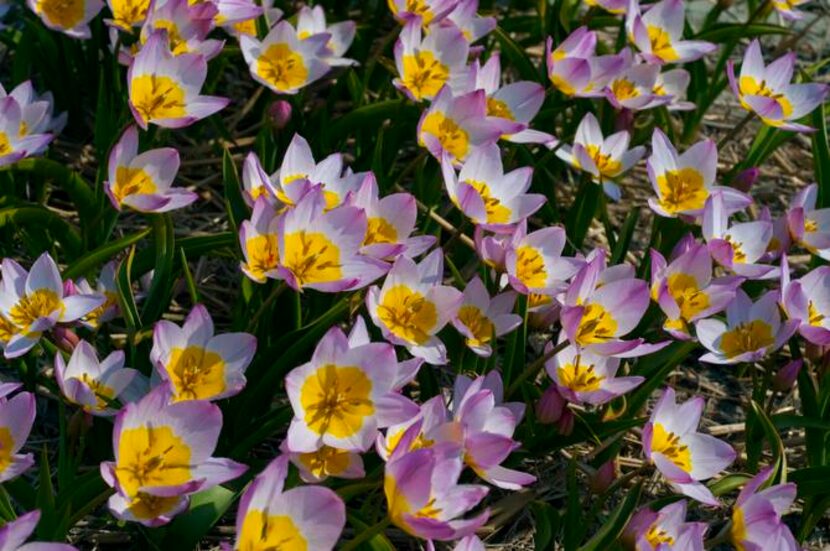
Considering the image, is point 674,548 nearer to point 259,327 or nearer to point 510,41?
point 259,327

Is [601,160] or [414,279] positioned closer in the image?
[414,279]

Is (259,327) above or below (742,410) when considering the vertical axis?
above

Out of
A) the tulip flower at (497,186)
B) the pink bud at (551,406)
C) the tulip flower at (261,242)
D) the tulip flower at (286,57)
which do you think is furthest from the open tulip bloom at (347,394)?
the tulip flower at (286,57)

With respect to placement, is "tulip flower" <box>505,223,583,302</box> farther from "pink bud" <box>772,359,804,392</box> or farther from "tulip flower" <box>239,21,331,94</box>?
"tulip flower" <box>239,21,331,94</box>

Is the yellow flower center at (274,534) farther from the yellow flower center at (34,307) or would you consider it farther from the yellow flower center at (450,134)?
the yellow flower center at (450,134)

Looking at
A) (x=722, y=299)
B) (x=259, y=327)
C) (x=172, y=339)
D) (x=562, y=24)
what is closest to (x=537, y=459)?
(x=722, y=299)

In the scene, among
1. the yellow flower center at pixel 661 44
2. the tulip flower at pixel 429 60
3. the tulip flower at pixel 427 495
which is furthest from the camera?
the yellow flower center at pixel 661 44

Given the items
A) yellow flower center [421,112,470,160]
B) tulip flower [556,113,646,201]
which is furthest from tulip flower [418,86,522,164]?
tulip flower [556,113,646,201]

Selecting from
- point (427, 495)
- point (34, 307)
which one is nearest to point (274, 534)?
point (427, 495)
